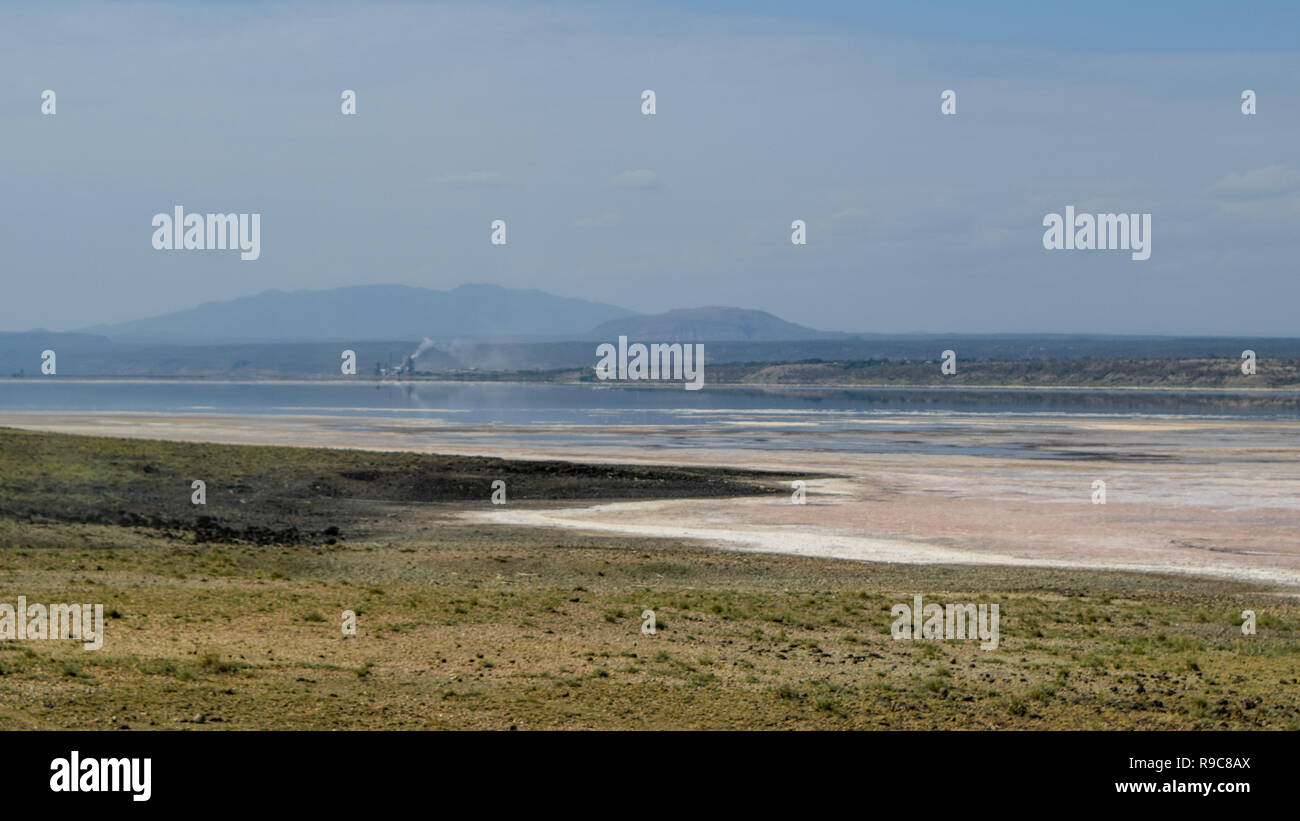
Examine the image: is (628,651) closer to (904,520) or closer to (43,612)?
(43,612)

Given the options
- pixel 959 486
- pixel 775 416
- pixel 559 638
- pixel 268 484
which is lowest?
pixel 559 638

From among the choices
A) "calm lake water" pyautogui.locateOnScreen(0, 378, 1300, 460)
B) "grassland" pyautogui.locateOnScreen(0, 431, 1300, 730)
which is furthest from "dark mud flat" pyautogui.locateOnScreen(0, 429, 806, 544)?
"calm lake water" pyautogui.locateOnScreen(0, 378, 1300, 460)

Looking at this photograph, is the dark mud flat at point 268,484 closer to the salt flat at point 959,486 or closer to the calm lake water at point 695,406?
the salt flat at point 959,486

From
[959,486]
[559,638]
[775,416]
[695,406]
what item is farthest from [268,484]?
[695,406]

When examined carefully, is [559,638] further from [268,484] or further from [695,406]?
[695,406]

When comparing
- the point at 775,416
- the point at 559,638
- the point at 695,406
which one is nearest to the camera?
the point at 559,638

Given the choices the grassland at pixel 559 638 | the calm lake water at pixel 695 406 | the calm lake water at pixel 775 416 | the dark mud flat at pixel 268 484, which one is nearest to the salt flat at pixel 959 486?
the calm lake water at pixel 775 416
